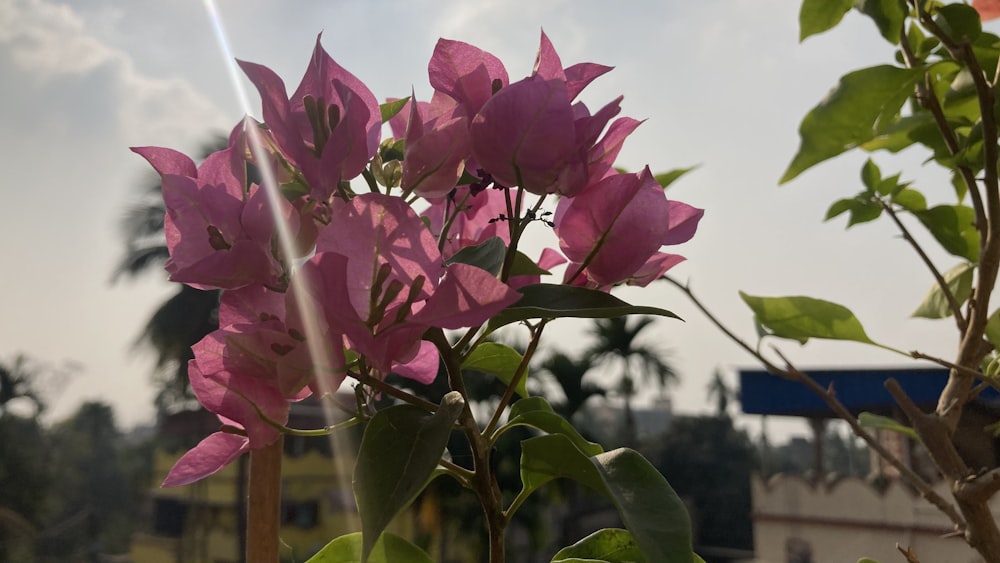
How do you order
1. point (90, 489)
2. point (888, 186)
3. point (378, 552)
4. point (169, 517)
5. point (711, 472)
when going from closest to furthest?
1. point (378, 552)
2. point (888, 186)
3. point (169, 517)
4. point (711, 472)
5. point (90, 489)

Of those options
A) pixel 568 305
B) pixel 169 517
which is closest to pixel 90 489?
pixel 169 517

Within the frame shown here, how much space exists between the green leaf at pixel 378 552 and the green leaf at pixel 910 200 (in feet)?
1.38

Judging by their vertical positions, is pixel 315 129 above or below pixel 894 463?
above

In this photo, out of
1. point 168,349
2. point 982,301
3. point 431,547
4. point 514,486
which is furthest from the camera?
point 431,547

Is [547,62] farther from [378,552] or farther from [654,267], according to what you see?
[378,552]

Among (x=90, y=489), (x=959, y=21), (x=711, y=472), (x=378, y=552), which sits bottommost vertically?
(x=711, y=472)

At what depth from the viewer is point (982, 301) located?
0.39 m

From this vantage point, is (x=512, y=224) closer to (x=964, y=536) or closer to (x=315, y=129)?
(x=315, y=129)

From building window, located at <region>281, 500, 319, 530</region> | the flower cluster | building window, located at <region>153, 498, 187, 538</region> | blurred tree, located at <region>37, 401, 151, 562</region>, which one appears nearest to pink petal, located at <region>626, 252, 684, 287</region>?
the flower cluster

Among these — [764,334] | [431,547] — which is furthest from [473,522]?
[764,334]

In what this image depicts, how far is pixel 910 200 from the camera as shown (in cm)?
54

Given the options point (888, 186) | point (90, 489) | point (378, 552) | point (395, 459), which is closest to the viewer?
point (395, 459)

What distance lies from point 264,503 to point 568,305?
220mm

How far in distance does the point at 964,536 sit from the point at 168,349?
9319mm
